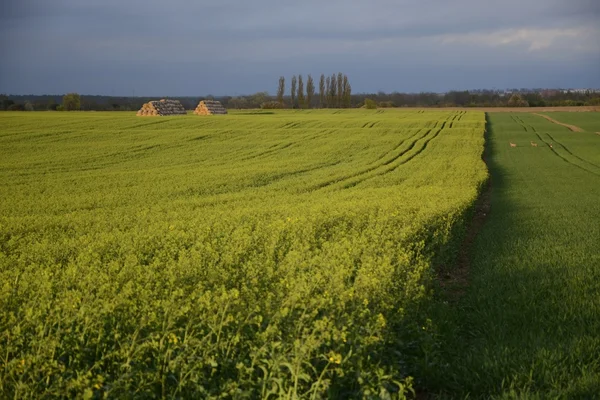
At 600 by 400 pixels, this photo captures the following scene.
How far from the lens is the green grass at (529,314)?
577 cm

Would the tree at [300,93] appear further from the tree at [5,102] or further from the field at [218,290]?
the field at [218,290]

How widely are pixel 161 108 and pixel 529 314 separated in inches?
2521

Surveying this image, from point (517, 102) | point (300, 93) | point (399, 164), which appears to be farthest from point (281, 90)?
point (399, 164)

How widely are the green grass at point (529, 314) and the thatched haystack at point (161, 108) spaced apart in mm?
54086

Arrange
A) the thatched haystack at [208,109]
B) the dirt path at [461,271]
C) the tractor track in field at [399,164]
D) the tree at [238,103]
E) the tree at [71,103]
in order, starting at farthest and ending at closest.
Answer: the tree at [238,103] → the tree at [71,103] → the thatched haystack at [208,109] → the tractor track in field at [399,164] → the dirt path at [461,271]

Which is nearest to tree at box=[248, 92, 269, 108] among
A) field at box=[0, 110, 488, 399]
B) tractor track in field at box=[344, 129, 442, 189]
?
tractor track in field at box=[344, 129, 442, 189]

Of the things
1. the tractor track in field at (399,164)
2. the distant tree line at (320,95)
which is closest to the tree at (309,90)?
the distant tree line at (320,95)

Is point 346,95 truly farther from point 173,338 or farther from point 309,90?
point 173,338

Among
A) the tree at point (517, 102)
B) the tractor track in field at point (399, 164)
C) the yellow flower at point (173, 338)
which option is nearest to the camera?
the yellow flower at point (173, 338)

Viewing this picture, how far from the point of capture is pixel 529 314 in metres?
7.55

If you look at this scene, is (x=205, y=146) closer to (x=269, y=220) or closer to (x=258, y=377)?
(x=269, y=220)

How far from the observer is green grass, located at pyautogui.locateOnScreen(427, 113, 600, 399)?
18.9ft

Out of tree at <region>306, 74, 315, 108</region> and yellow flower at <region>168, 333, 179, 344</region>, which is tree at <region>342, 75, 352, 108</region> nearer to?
tree at <region>306, 74, 315, 108</region>

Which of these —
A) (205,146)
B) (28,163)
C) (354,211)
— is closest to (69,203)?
(354,211)
